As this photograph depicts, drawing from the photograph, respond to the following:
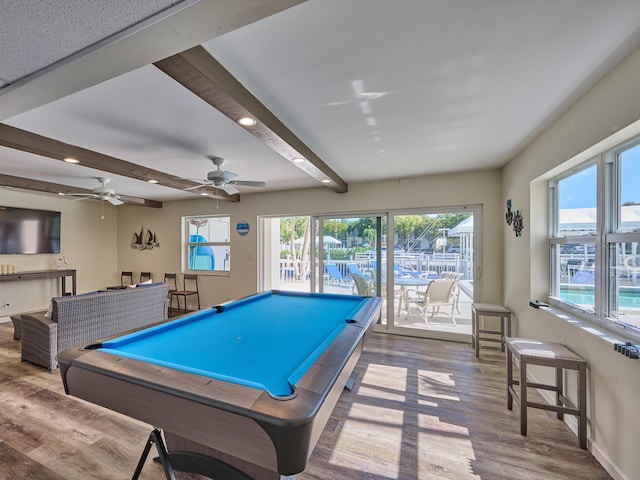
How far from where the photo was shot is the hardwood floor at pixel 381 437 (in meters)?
1.65

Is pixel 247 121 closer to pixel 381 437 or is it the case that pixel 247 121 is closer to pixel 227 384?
pixel 227 384

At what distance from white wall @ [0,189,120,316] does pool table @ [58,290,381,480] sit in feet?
17.5

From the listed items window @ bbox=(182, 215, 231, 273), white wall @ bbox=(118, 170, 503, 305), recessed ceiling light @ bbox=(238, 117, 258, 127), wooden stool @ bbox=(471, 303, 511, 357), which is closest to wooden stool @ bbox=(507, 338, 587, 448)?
wooden stool @ bbox=(471, 303, 511, 357)

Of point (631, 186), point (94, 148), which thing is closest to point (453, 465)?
point (631, 186)

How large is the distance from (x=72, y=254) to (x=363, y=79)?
6.96m

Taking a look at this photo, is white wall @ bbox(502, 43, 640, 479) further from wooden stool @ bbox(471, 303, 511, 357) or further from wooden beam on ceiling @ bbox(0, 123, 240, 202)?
wooden beam on ceiling @ bbox(0, 123, 240, 202)

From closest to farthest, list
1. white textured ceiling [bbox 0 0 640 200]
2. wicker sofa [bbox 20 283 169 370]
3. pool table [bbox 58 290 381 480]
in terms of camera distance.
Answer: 1. pool table [bbox 58 290 381 480]
2. white textured ceiling [bbox 0 0 640 200]
3. wicker sofa [bbox 20 283 169 370]

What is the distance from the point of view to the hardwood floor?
1.65m

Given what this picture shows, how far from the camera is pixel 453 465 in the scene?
170 cm

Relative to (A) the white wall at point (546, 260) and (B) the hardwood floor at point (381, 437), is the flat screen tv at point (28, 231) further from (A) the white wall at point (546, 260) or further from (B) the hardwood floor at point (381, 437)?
(A) the white wall at point (546, 260)

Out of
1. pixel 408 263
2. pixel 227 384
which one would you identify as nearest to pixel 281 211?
pixel 408 263

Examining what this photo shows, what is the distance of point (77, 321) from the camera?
3.09 meters

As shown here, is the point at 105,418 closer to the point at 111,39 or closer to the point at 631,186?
the point at 111,39

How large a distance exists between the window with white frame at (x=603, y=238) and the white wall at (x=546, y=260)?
0.15 metres
